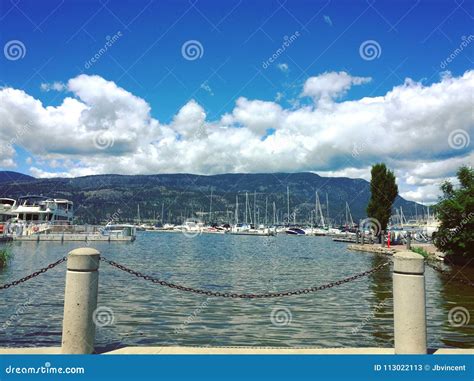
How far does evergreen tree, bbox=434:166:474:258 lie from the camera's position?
35.5 m

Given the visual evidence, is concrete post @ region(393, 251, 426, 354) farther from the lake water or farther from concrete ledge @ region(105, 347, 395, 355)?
the lake water

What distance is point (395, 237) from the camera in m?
69.9

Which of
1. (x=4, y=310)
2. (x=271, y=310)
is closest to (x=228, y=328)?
(x=271, y=310)

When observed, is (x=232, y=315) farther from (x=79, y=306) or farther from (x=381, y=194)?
(x=381, y=194)

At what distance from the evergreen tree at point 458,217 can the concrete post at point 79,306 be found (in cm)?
3426

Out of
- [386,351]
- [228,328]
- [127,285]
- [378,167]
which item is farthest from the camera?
[378,167]

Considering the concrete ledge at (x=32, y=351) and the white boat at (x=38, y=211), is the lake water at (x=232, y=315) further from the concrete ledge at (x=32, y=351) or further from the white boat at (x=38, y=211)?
the white boat at (x=38, y=211)

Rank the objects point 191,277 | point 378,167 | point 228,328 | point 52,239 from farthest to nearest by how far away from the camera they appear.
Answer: point 378,167, point 52,239, point 191,277, point 228,328

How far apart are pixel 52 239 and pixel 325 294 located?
2138 inches

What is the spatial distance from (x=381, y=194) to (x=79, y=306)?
209 feet

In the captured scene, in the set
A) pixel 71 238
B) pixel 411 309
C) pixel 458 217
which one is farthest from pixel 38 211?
Result: pixel 411 309

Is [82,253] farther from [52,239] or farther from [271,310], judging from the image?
[52,239]

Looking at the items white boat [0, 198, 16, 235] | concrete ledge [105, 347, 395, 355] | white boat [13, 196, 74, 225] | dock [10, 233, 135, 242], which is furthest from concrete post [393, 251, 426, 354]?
white boat [13, 196, 74, 225]

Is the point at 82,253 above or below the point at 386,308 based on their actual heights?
above
